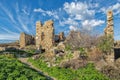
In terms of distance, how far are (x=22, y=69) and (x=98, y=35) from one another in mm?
13987

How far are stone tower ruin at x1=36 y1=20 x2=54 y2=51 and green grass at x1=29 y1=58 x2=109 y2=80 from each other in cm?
1729

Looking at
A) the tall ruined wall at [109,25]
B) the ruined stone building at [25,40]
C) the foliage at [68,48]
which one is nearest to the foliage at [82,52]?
the foliage at [68,48]

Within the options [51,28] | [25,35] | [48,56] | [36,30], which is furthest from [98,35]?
[25,35]

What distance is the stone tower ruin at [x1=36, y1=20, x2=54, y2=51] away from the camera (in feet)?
152

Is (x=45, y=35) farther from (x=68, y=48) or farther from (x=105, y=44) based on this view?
(x=105, y=44)

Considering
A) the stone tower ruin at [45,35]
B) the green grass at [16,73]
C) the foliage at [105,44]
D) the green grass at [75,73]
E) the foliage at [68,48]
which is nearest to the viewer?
the green grass at [16,73]

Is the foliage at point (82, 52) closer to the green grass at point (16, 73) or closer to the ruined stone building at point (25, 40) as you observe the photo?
the green grass at point (16, 73)

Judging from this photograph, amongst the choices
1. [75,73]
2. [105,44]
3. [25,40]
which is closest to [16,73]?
[75,73]

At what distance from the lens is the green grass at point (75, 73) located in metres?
24.3

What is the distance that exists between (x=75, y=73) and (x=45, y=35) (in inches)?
877

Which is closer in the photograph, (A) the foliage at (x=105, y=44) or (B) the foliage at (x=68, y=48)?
(A) the foliage at (x=105, y=44)

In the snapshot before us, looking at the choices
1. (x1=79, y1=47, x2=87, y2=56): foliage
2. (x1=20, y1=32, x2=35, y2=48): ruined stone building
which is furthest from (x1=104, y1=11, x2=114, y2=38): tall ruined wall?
(x1=20, y1=32, x2=35, y2=48): ruined stone building

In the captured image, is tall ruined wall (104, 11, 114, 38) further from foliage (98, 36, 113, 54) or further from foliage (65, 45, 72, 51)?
foliage (65, 45, 72, 51)

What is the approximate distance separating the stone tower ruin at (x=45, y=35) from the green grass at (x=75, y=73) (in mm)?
17292
